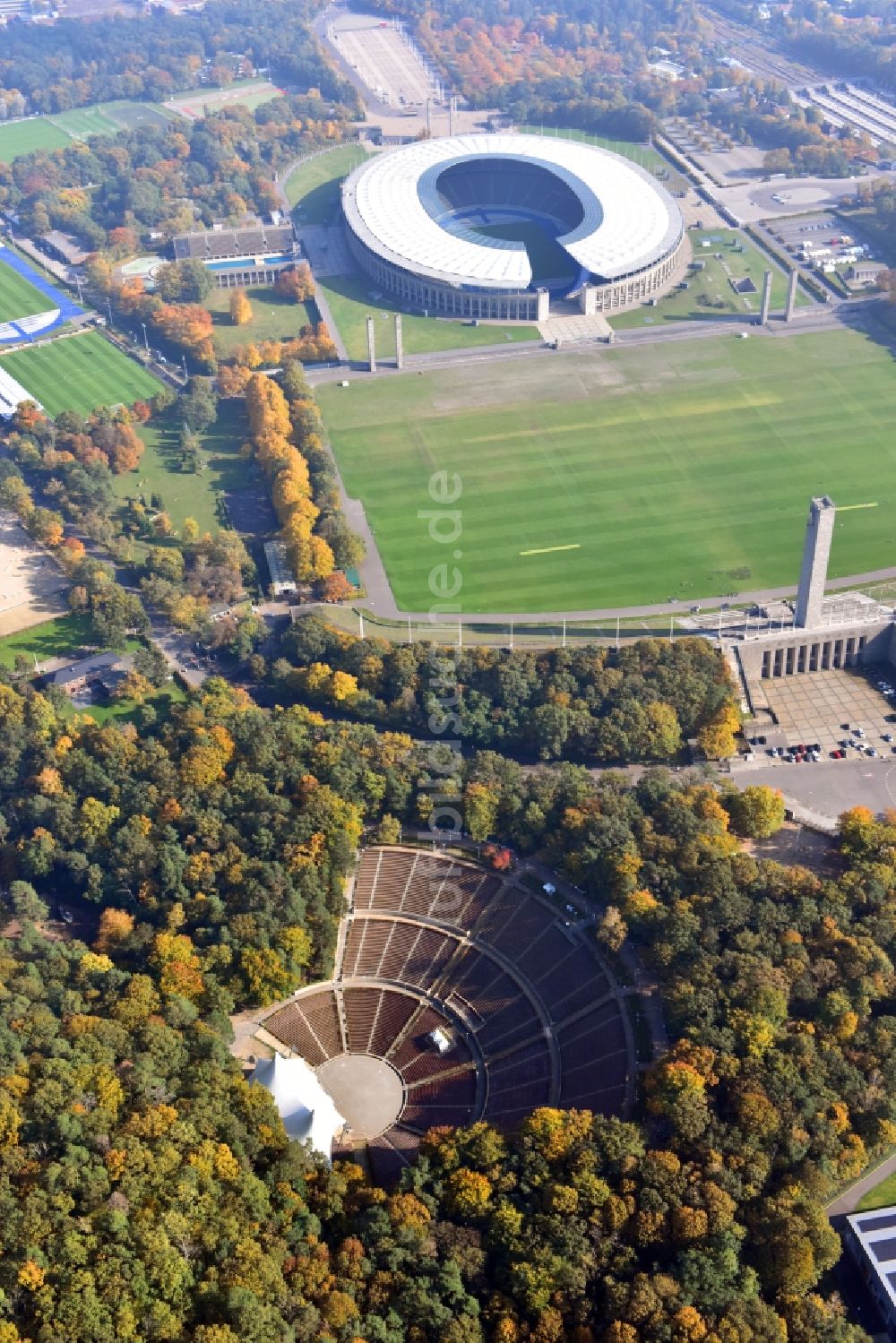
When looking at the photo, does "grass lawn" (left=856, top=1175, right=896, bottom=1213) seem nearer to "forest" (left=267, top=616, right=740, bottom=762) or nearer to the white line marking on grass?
"forest" (left=267, top=616, right=740, bottom=762)

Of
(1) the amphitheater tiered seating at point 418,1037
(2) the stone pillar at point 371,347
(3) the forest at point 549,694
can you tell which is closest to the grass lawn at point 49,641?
(3) the forest at point 549,694

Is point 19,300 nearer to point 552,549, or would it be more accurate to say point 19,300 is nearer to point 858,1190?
point 552,549

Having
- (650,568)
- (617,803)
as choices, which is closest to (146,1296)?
(617,803)

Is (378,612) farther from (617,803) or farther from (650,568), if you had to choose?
(617,803)

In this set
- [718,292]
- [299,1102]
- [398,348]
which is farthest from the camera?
[718,292]

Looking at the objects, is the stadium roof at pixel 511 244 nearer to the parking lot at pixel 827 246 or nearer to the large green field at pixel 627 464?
the large green field at pixel 627 464

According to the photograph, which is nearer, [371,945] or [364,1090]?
[364,1090]

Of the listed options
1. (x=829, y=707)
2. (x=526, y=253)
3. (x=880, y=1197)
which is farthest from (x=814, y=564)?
(x=526, y=253)
